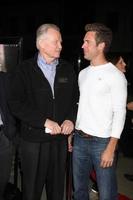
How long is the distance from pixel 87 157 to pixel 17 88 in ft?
2.45

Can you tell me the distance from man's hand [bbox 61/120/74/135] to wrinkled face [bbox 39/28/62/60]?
1.60 ft

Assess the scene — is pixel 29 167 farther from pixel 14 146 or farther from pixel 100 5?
pixel 100 5

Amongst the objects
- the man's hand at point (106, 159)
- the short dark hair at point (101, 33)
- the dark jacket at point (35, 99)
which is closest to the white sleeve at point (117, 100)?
the man's hand at point (106, 159)

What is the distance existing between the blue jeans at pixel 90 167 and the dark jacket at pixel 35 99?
0.74 ft

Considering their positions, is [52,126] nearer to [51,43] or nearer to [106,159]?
[106,159]

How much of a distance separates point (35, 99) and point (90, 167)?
0.72 metres

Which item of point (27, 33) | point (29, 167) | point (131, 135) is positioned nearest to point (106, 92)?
point (29, 167)

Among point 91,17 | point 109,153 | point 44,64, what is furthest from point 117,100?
point 91,17

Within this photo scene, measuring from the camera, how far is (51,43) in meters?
2.54

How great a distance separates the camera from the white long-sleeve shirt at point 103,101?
2.49 meters

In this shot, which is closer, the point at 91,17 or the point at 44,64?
the point at 44,64

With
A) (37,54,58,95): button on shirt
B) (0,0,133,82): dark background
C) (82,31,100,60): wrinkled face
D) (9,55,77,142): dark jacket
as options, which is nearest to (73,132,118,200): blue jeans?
(9,55,77,142): dark jacket

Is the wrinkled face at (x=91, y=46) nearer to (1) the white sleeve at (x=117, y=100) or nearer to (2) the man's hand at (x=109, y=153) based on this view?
(1) the white sleeve at (x=117, y=100)

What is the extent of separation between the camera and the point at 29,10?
94.4 feet
